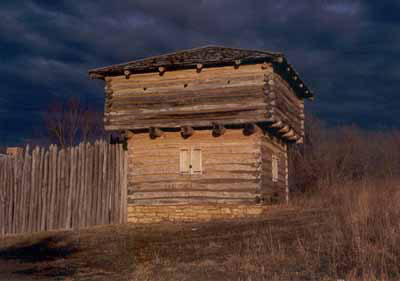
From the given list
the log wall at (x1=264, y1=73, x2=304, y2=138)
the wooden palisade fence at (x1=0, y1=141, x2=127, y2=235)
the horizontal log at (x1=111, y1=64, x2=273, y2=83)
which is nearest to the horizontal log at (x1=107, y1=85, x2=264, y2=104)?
the log wall at (x1=264, y1=73, x2=304, y2=138)

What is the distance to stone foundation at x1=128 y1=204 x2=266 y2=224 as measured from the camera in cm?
1723

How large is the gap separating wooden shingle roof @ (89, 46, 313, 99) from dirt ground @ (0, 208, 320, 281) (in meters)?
4.86

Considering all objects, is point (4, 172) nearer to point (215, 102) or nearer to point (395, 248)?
point (215, 102)

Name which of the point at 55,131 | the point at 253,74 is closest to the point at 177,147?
the point at 253,74

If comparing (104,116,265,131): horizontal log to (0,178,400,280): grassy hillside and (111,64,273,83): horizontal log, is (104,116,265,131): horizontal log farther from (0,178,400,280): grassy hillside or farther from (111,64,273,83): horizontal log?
(0,178,400,280): grassy hillside

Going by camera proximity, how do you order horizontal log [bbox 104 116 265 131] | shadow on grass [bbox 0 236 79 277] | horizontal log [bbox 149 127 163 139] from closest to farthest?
shadow on grass [bbox 0 236 79 277], horizontal log [bbox 104 116 265 131], horizontal log [bbox 149 127 163 139]

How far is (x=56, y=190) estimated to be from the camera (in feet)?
55.7

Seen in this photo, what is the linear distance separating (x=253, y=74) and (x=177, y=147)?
142 inches

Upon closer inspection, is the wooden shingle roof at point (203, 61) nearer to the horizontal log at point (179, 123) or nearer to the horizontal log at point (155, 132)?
the horizontal log at point (179, 123)

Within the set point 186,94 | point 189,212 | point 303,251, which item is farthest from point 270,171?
point 303,251

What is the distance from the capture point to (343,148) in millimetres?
30766

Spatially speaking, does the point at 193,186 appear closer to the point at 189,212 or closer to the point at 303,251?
the point at 189,212

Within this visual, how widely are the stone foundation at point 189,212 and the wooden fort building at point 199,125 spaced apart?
0.11ft

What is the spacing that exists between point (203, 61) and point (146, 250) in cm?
774
